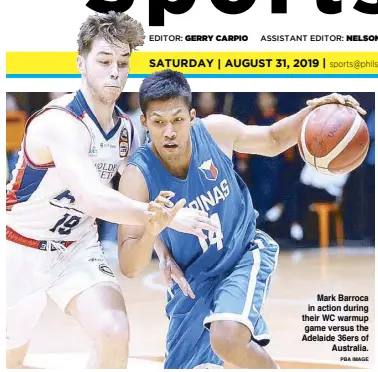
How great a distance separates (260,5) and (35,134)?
1308mm

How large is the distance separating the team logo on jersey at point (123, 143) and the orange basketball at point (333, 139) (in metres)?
0.87

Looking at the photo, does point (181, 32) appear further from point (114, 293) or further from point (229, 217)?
point (114, 293)

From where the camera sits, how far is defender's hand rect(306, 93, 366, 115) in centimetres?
364

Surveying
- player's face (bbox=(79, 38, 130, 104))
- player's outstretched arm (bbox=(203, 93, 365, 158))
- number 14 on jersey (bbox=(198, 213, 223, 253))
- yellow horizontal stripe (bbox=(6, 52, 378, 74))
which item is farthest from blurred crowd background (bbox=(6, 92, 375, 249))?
player's face (bbox=(79, 38, 130, 104))

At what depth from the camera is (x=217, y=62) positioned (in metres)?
3.67

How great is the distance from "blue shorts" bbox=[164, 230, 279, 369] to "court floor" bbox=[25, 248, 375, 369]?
3.0 inches

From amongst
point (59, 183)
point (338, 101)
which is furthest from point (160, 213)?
point (338, 101)

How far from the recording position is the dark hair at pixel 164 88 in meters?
3.55

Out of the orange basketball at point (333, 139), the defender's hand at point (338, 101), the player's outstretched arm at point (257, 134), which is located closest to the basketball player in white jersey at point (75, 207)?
the player's outstretched arm at point (257, 134)

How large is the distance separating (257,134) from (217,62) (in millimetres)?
424

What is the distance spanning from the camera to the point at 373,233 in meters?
3.77

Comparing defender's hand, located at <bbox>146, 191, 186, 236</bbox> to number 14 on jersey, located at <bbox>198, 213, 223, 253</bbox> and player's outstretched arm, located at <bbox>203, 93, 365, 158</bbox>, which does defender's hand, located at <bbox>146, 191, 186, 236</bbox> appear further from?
player's outstretched arm, located at <bbox>203, 93, 365, 158</bbox>

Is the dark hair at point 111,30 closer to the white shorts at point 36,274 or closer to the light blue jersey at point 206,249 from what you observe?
the light blue jersey at point 206,249

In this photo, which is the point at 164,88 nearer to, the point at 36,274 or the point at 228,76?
the point at 228,76
